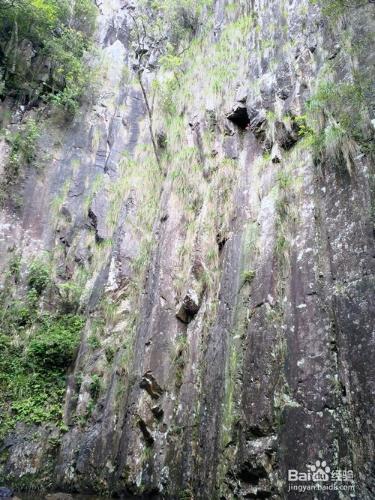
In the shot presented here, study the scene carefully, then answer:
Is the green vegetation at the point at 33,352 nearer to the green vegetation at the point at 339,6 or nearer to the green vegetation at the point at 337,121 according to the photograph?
the green vegetation at the point at 337,121

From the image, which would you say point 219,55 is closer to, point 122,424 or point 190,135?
point 190,135

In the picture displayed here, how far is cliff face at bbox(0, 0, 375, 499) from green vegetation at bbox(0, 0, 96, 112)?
24.0ft

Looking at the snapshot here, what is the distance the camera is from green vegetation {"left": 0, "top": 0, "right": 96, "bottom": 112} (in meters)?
18.7

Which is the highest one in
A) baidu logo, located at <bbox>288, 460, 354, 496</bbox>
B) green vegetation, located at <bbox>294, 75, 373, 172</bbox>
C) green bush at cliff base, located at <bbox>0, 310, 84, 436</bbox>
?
green vegetation, located at <bbox>294, 75, 373, 172</bbox>

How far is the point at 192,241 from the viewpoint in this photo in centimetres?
939

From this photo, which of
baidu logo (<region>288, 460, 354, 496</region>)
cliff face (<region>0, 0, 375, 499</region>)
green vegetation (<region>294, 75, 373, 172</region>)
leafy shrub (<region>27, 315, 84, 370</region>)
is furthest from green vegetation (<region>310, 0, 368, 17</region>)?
leafy shrub (<region>27, 315, 84, 370</region>)

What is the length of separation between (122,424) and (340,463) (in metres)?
5.12

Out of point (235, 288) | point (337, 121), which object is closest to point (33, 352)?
point (235, 288)

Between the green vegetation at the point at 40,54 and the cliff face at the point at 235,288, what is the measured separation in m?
7.30

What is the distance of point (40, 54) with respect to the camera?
1950 cm

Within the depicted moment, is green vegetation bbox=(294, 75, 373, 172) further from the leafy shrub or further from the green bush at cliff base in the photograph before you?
Answer: the green bush at cliff base

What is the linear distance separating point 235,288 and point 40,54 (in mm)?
17867

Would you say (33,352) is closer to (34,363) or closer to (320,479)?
(34,363)

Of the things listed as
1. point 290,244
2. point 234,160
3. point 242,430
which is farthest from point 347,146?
point 242,430
